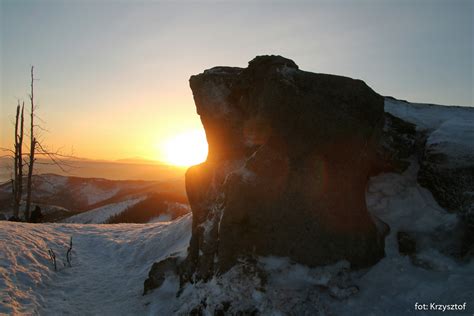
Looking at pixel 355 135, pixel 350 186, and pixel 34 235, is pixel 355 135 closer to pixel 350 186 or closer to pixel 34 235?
pixel 350 186

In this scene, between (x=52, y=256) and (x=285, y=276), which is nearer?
(x=285, y=276)

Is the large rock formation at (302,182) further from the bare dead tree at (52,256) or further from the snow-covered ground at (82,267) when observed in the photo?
the bare dead tree at (52,256)

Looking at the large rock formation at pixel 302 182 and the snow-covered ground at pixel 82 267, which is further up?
the large rock formation at pixel 302 182

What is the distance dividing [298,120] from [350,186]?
6.78ft

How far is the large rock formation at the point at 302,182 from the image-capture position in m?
7.84

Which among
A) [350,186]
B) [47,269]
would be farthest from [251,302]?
[47,269]

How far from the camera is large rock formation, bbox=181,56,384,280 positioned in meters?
7.84

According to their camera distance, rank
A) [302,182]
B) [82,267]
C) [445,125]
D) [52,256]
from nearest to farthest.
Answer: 1. [302,182]
2. [445,125]
3. [52,256]
4. [82,267]

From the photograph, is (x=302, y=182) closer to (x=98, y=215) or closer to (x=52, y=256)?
(x=52, y=256)

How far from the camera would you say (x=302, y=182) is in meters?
8.24

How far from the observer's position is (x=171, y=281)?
10.2m

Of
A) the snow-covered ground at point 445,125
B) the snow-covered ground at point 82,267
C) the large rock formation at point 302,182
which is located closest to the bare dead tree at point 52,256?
the snow-covered ground at point 82,267

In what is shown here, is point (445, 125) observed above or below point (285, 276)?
above

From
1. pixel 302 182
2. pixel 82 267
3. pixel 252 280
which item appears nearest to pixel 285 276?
pixel 252 280
